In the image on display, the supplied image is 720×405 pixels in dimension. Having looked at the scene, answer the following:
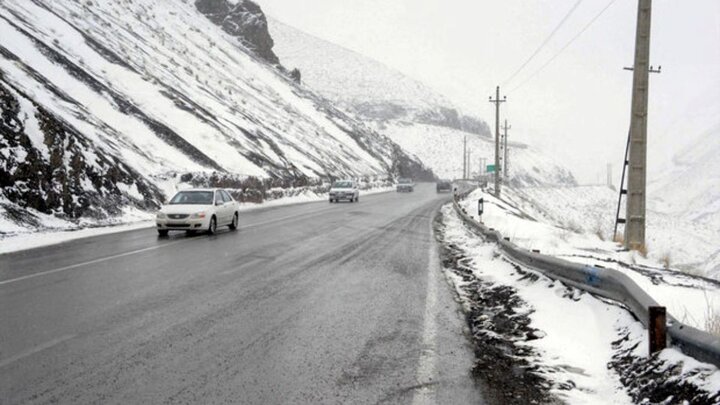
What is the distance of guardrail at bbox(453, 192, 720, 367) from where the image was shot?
432cm

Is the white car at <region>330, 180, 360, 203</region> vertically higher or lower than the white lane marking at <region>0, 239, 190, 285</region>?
higher

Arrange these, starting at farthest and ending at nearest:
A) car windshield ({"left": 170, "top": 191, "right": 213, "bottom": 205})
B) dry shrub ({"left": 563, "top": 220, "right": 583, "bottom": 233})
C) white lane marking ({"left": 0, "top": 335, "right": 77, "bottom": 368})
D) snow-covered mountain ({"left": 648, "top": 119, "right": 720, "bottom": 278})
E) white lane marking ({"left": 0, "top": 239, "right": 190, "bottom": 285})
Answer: snow-covered mountain ({"left": 648, "top": 119, "right": 720, "bottom": 278}) → dry shrub ({"left": 563, "top": 220, "right": 583, "bottom": 233}) → car windshield ({"left": 170, "top": 191, "right": 213, "bottom": 205}) → white lane marking ({"left": 0, "top": 239, "right": 190, "bottom": 285}) → white lane marking ({"left": 0, "top": 335, "right": 77, "bottom": 368})

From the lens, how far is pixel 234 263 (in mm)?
11703

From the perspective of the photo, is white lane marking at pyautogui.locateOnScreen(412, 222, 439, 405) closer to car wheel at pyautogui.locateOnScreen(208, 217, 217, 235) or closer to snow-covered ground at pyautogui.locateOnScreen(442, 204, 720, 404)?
snow-covered ground at pyautogui.locateOnScreen(442, 204, 720, 404)

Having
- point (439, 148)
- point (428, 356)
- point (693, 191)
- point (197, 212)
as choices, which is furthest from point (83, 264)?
point (693, 191)

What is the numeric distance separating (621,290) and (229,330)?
13.6ft

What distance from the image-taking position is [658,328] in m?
4.98

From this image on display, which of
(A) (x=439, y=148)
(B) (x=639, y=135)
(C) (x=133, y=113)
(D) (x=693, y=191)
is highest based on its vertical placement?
(A) (x=439, y=148)

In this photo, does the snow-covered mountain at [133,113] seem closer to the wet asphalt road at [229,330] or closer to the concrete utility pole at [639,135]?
the wet asphalt road at [229,330]

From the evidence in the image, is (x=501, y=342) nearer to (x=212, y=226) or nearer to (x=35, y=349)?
(x=35, y=349)

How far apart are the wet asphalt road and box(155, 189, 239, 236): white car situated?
4778 millimetres

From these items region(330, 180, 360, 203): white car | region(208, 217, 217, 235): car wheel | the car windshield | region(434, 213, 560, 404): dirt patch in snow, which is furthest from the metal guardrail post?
region(330, 180, 360, 203): white car

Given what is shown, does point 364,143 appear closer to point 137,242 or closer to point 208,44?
point 208,44

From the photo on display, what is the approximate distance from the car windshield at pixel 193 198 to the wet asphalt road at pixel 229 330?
599 cm
